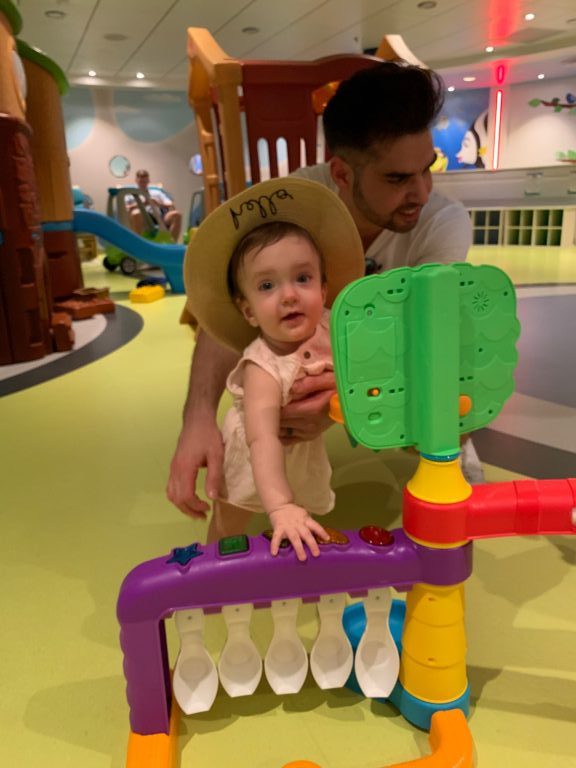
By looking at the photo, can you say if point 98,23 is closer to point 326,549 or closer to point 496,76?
point 496,76

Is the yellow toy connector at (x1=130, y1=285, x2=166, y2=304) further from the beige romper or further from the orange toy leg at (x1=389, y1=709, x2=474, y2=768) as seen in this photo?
the orange toy leg at (x1=389, y1=709, x2=474, y2=768)

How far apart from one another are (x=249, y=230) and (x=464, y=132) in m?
7.96

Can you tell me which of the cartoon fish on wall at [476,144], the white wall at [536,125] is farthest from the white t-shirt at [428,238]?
the cartoon fish on wall at [476,144]

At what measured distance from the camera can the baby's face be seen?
750 mm

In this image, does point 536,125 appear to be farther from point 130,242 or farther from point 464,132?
point 130,242

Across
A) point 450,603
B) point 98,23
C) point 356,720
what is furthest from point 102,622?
point 98,23

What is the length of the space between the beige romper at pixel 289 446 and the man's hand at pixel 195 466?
28 millimetres

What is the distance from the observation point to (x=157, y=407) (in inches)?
70.1

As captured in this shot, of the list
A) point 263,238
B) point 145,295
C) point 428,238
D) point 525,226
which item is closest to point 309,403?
point 263,238

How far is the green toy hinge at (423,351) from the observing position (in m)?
0.55

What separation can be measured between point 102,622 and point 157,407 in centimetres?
97

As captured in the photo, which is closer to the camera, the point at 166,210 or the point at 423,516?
the point at 423,516

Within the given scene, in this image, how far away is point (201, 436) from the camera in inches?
34.7

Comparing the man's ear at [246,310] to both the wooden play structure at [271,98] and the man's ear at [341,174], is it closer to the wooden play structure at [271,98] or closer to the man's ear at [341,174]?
the man's ear at [341,174]
